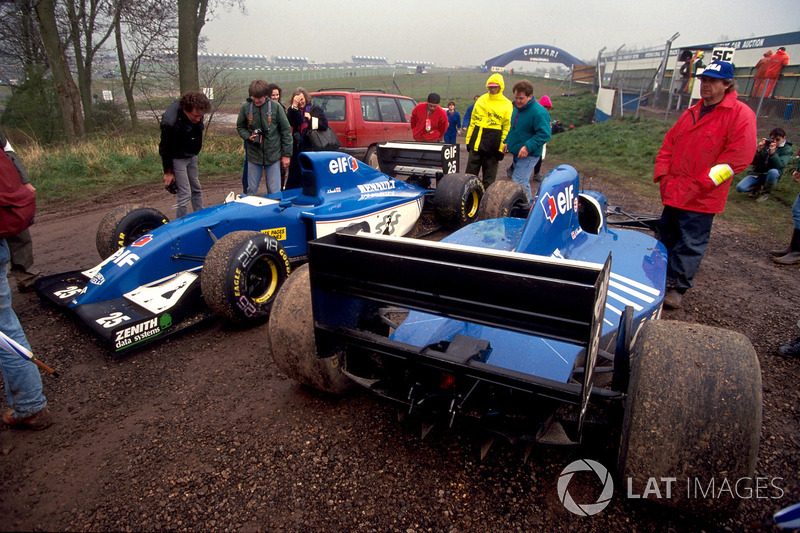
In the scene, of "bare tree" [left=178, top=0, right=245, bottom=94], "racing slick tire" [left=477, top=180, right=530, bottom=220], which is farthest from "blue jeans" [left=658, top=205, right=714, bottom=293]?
"bare tree" [left=178, top=0, right=245, bottom=94]

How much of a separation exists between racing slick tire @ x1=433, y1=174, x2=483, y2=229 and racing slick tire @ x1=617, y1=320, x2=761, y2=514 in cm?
412

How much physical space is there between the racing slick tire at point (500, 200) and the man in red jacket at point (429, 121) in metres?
4.27

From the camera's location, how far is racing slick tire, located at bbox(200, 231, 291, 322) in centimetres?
363

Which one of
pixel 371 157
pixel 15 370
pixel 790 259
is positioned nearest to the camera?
pixel 15 370

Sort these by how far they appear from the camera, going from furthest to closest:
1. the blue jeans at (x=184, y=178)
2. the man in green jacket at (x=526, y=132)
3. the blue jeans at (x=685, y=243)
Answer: the man in green jacket at (x=526, y=132)
the blue jeans at (x=184, y=178)
the blue jeans at (x=685, y=243)

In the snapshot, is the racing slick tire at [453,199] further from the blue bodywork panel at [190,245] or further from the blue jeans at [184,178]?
the blue jeans at [184,178]

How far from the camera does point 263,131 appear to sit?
6.14m

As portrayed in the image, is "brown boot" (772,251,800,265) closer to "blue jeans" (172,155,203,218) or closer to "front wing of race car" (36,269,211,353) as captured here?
"front wing of race car" (36,269,211,353)

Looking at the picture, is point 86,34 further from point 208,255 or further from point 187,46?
point 208,255

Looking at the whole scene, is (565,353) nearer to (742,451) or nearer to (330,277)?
(742,451)

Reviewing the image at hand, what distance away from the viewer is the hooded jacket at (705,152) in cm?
392

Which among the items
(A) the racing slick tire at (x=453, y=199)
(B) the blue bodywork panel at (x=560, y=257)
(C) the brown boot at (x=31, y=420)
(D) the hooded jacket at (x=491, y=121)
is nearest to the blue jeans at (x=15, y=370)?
(C) the brown boot at (x=31, y=420)

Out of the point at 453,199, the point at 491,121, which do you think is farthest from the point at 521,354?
the point at 491,121

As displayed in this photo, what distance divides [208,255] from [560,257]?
2.87 m
